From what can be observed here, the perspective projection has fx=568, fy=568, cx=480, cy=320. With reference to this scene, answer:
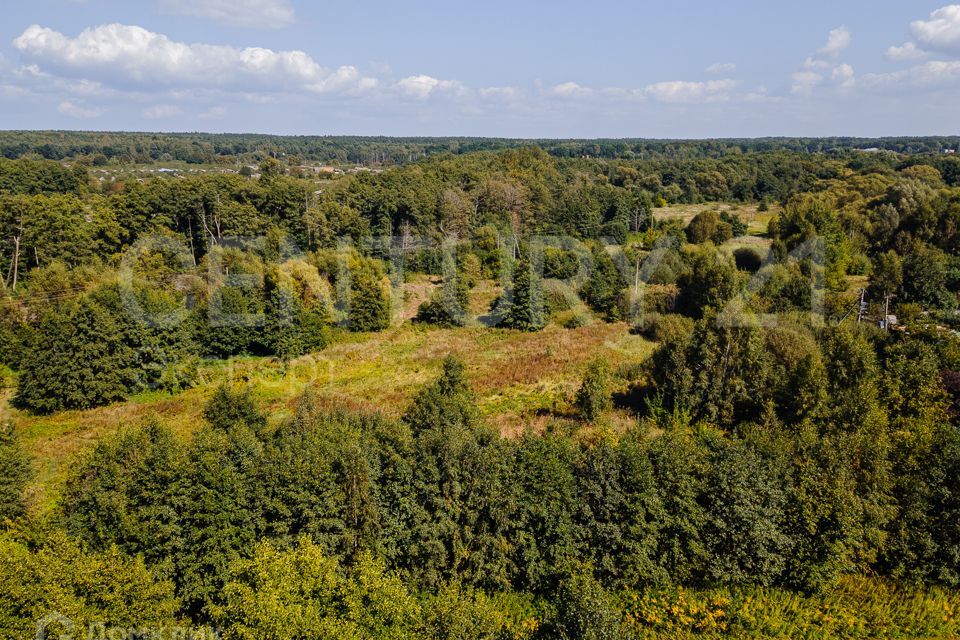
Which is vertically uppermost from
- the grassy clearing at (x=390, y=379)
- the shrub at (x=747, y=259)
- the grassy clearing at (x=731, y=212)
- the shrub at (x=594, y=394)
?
the grassy clearing at (x=731, y=212)

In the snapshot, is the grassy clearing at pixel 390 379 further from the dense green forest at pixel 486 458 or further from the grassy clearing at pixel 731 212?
the grassy clearing at pixel 731 212

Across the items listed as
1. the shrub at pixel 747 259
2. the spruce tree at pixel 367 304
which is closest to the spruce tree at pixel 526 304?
the spruce tree at pixel 367 304

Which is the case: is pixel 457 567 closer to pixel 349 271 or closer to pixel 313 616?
pixel 313 616

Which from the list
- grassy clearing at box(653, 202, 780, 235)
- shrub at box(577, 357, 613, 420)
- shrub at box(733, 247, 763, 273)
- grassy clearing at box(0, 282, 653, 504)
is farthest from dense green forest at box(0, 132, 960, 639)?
grassy clearing at box(653, 202, 780, 235)

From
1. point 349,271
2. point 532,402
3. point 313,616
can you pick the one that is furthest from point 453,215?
point 313,616

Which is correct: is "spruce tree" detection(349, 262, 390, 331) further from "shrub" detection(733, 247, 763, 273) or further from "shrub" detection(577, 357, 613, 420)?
"shrub" detection(733, 247, 763, 273)

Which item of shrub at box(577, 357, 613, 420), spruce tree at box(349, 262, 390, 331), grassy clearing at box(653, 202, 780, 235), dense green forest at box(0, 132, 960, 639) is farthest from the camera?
grassy clearing at box(653, 202, 780, 235)
